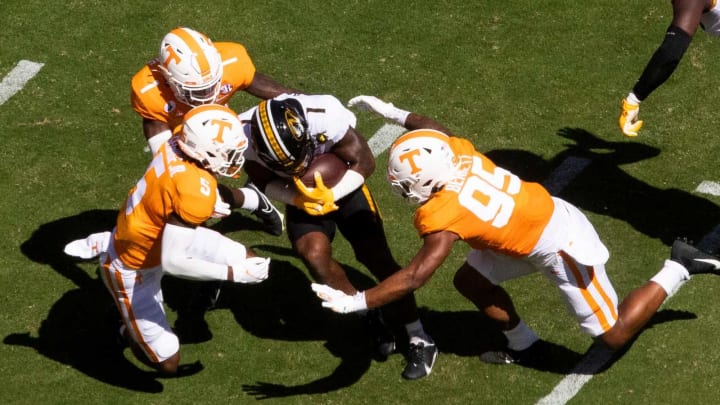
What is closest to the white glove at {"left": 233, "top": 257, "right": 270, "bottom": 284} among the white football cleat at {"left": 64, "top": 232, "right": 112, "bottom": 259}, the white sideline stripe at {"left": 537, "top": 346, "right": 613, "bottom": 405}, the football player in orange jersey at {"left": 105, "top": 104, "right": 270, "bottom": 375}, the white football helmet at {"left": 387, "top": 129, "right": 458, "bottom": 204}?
the football player in orange jersey at {"left": 105, "top": 104, "right": 270, "bottom": 375}

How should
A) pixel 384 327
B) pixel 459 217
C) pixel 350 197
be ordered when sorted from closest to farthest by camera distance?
pixel 459 217, pixel 350 197, pixel 384 327

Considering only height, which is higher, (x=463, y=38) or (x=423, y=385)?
(x=463, y=38)

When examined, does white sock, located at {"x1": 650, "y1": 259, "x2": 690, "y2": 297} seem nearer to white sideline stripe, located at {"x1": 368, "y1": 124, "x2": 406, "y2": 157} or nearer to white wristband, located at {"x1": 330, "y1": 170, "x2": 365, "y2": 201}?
white wristband, located at {"x1": 330, "y1": 170, "x2": 365, "y2": 201}

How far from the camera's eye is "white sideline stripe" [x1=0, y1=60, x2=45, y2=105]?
29.6 ft

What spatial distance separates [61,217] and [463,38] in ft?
12.2

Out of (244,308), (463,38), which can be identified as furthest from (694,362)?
(463,38)

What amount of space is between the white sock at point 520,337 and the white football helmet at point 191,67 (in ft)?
8.18

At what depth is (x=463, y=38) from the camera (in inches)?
367

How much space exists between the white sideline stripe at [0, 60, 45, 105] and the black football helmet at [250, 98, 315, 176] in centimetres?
353

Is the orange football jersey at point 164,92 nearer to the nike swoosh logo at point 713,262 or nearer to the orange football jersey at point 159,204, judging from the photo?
the orange football jersey at point 159,204

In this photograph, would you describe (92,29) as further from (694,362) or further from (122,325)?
(694,362)

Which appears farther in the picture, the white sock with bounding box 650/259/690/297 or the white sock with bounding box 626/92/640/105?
the white sock with bounding box 626/92/640/105

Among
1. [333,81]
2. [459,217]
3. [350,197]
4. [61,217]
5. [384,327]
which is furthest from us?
[333,81]

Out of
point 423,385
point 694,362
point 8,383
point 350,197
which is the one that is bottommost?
point 8,383
